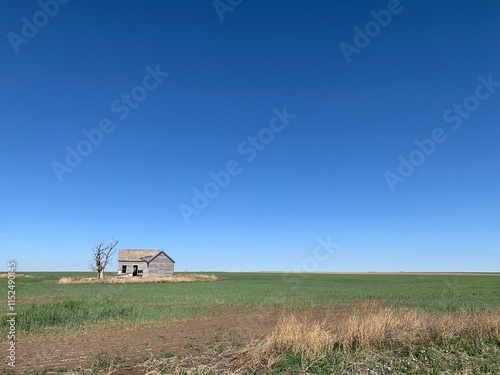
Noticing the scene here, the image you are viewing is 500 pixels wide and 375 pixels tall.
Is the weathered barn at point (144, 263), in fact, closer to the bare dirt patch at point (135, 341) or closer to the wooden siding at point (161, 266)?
the wooden siding at point (161, 266)

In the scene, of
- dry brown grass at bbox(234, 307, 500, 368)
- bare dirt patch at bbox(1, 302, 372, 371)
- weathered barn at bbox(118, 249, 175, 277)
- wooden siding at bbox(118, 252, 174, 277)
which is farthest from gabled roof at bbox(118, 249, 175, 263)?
dry brown grass at bbox(234, 307, 500, 368)

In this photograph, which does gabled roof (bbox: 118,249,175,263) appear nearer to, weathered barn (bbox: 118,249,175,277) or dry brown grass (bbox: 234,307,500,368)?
weathered barn (bbox: 118,249,175,277)

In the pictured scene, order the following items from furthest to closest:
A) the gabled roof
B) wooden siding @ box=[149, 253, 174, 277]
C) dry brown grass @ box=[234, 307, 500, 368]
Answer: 1. the gabled roof
2. wooden siding @ box=[149, 253, 174, 277]
3. dry brown grass @ box=[234, 307, 500, 368]

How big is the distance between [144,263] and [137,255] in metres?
3.00

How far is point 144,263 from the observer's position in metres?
68.9

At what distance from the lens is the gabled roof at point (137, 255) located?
69.6m

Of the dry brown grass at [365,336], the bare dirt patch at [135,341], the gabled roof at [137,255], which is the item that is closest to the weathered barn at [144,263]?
the gabled roof at [137,255]

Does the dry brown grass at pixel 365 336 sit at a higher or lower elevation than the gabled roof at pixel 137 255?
lower

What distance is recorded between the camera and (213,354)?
36.2 ft

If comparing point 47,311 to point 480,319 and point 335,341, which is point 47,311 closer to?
point 335,341

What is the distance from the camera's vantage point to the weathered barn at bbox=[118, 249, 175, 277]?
68938 mm

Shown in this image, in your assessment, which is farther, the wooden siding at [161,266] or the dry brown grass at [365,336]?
the wooden siding at [161,266]

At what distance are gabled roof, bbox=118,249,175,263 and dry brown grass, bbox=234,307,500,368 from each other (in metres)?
61.8

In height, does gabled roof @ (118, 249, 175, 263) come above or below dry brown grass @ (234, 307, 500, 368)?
above
